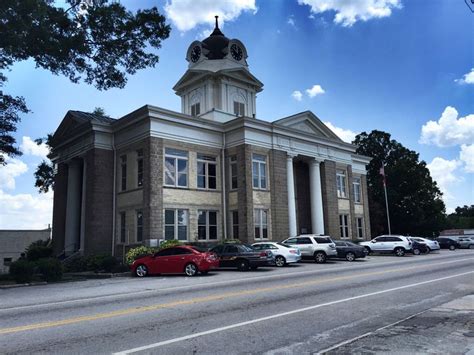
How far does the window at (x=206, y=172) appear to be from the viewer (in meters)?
29.4

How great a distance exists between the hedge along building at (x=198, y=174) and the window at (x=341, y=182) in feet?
4.82

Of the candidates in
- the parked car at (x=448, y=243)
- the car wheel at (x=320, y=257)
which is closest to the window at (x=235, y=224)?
the car wheel at (x=320, y=257)

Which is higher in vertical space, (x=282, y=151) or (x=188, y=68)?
(x=188, y=68)

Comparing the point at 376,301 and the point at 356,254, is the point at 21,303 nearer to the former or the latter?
the point at 376,301

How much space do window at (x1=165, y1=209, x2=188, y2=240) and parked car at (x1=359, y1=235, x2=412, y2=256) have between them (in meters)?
16.4

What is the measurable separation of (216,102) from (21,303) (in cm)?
2680

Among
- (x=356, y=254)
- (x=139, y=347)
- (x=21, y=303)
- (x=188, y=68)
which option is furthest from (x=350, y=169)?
(x=139, y=347)

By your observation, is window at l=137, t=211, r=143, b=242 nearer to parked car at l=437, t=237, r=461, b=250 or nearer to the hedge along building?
the hedge along building

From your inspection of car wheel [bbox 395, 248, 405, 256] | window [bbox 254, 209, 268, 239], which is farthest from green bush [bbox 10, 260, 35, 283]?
car wheel [bbox 395, 248, 405, 256]

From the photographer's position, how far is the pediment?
110 feet

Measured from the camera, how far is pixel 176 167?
27766mm

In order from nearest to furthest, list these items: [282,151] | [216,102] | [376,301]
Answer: [376,301], [282,151], [216,102]

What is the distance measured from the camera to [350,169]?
129 ft

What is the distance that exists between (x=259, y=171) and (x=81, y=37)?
15.5m
